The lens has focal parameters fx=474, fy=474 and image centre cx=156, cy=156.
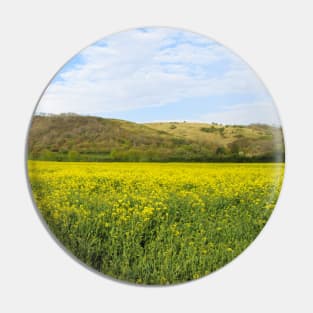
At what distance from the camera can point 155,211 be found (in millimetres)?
4008

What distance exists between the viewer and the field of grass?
3.91 m

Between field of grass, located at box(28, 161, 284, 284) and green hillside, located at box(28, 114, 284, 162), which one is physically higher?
green hillside, located at box(28, 114, 284, 162)

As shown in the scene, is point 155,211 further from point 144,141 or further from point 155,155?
point 144,141

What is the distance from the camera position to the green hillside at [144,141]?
392 cm

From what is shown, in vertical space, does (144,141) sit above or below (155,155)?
above

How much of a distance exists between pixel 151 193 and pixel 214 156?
622 mm

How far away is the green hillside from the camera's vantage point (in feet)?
12.9

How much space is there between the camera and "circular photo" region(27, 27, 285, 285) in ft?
12.8

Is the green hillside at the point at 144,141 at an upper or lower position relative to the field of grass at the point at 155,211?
upper

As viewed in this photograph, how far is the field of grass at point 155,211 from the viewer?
3910mm

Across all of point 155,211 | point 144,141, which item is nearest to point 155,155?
point 144,141

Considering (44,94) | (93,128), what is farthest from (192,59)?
(44,94)

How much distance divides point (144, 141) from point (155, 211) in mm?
600

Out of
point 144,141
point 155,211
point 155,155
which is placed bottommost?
point 155,211
